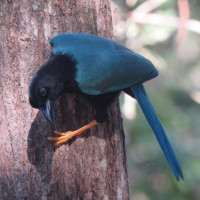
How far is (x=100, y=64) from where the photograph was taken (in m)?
2.93

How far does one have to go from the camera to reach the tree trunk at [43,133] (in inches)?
109

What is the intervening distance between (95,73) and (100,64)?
0.27ft

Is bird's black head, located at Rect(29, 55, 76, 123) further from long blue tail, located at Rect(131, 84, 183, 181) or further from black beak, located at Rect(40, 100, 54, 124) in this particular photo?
long blue tail, located at Rect(131, 84, 183, 181)

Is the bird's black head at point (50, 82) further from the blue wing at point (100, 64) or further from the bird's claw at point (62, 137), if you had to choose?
the bird's claw at point (62, 137)

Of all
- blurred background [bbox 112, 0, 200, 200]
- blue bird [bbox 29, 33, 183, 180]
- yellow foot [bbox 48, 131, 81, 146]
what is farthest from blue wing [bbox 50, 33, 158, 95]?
blurred background [bbox 112, 0, 200, 200]

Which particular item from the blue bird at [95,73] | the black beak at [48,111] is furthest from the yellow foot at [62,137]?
the black beak at [48,111]

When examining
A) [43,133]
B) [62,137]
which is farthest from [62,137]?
[43,133]

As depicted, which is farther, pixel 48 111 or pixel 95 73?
pixel 95 73

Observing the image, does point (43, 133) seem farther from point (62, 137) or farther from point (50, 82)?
point (50, 82)

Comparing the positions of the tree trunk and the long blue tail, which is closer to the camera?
the tree trunk

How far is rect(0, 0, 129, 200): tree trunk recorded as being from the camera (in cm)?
278

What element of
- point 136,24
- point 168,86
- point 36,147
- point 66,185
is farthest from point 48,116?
point 168,86

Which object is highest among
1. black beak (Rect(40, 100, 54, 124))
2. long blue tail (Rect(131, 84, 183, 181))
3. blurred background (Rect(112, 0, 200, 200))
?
black beak (Rect(40, 100, 54, 124))

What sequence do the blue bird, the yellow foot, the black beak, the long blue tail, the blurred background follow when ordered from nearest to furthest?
the black beak < the yellow foot < the blue bird < the long blue tail < the blurred background
